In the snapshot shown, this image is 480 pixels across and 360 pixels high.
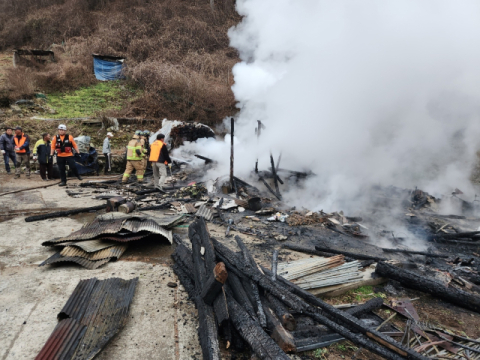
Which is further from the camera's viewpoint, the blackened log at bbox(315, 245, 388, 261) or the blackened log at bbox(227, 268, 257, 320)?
the blackened log at bbox(315, 245, 388, 261)

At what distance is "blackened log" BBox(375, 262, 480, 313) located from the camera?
3.41m

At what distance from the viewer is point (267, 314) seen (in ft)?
8.61

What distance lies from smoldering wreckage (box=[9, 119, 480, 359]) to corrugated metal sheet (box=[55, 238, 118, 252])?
0.02 metres

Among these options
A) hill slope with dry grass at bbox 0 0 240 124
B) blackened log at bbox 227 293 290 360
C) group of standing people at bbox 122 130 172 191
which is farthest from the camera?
hill slope with dry grass at bbox 0 0 240 124

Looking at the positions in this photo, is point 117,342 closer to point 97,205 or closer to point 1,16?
point 97,205

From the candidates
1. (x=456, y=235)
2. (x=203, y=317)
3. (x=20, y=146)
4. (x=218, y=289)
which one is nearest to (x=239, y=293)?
(x=218, y=289)

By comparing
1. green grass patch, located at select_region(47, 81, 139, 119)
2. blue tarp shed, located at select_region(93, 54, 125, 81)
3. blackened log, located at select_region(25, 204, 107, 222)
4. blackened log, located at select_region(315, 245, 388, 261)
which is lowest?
blackened log, located at select_region(315, 245, 388, 261)

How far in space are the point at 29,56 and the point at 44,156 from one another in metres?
16.3

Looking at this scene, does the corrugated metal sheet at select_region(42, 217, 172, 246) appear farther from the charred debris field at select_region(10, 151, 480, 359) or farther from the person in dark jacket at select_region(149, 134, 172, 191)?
the person in dark jacket at select_region(149, 134, 172, 191)

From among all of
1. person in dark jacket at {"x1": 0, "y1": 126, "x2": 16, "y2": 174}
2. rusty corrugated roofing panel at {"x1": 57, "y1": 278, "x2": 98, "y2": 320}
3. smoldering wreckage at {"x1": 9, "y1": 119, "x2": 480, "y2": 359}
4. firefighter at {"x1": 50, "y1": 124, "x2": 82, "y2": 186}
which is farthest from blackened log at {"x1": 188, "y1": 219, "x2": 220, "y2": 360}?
person in dark jacket at {"x1": 0, "y1": 126, "x2": 16, "y2": 174}

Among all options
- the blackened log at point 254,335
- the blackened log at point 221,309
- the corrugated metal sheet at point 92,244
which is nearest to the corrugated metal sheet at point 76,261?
the corrugated metal sheet at point 92,244

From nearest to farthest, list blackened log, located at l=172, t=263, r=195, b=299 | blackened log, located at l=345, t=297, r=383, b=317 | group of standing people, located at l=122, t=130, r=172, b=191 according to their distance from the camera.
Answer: blackened log, located at l=345, t=297, r=383, b=317
blackened log, located at l=172, t=263, r=195, b=299
group of standing people, located at l=122, t=130, r=172, b=191

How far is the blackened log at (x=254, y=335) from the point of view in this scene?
2.10 meters

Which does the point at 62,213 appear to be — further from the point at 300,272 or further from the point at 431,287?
the point at 431,287
